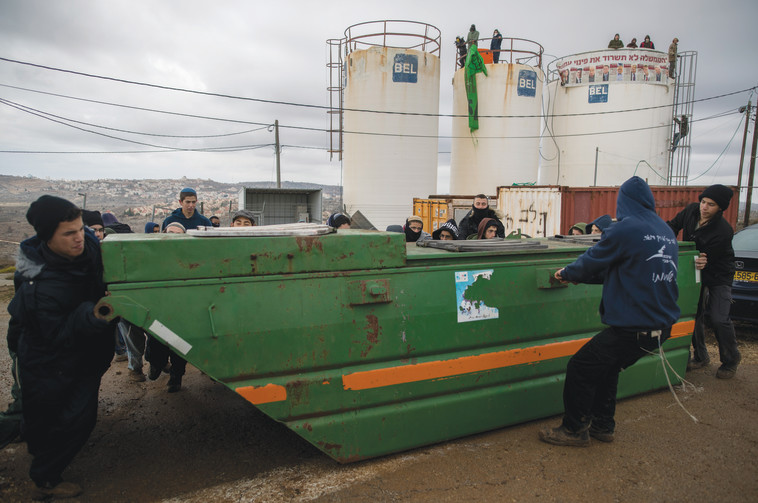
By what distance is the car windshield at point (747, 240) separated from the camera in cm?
646

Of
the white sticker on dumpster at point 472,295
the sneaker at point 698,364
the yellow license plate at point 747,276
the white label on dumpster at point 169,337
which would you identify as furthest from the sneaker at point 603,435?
the yellow license plate at point 747,276

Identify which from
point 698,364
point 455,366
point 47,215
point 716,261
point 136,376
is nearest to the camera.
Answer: point 47,215

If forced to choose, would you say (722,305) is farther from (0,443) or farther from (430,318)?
(0,443)

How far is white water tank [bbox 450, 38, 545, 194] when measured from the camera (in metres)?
18.2

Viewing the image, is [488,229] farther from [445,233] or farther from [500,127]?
[500,127]

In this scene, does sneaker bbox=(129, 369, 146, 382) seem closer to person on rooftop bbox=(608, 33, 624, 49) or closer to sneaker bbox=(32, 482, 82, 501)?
sneaker bbox=(32, 482, 82, 501)

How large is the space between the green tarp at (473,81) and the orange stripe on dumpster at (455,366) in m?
16.2

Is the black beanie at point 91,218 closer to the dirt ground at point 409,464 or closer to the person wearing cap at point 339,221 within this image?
the dirt ground at point 409,464

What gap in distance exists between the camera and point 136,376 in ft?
14.7

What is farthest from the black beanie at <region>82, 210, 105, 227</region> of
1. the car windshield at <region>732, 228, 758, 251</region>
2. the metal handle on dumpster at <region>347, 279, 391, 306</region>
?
the car windshield at <region>732, 228, 758, 251</region>

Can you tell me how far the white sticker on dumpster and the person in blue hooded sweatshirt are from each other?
52cm

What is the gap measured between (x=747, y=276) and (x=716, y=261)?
2.19 metres

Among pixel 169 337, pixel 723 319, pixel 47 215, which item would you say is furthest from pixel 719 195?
pixel 47 215

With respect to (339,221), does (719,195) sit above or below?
above
